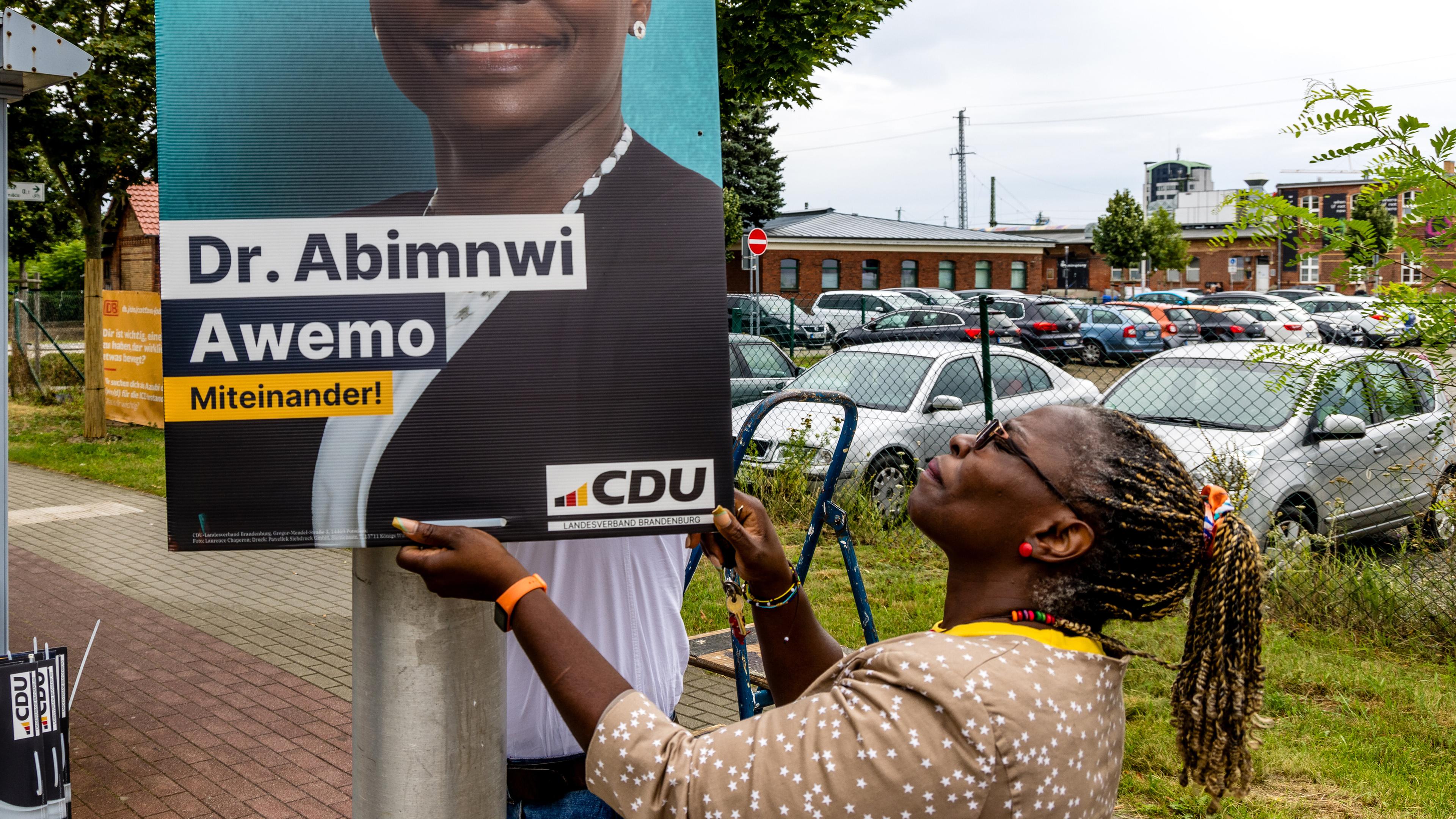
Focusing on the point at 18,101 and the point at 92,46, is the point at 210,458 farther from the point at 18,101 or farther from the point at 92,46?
the point at 92,46

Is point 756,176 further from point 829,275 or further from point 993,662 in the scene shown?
point 993,662

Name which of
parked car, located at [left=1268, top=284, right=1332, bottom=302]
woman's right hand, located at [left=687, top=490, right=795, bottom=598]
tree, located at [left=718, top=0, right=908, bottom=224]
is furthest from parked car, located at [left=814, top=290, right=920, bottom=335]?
woman's right hand, located at [left=687, top=490, right=795, bottom=598]

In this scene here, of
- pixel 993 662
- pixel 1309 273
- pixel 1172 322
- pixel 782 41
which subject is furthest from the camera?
pixel 1309 273

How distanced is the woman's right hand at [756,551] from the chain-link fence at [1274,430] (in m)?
2.16

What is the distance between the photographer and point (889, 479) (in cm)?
935

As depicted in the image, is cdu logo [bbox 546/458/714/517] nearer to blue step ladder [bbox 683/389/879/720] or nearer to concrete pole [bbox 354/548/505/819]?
concrete pole [bbox 354/548/505/819]

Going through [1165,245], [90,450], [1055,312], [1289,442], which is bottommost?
[90,450]

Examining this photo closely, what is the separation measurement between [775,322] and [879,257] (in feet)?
85.2

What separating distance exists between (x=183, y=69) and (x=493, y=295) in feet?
1.66

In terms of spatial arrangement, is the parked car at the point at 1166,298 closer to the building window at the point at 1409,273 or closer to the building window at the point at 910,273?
the building window at the point at 910,273

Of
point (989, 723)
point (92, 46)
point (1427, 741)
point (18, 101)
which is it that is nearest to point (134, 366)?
point (92, 46)

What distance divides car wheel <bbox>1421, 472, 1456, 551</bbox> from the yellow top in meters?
5.33

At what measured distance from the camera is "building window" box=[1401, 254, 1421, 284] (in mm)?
5254

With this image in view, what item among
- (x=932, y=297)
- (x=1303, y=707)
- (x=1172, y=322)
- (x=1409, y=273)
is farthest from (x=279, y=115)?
(x=932, y=297)
